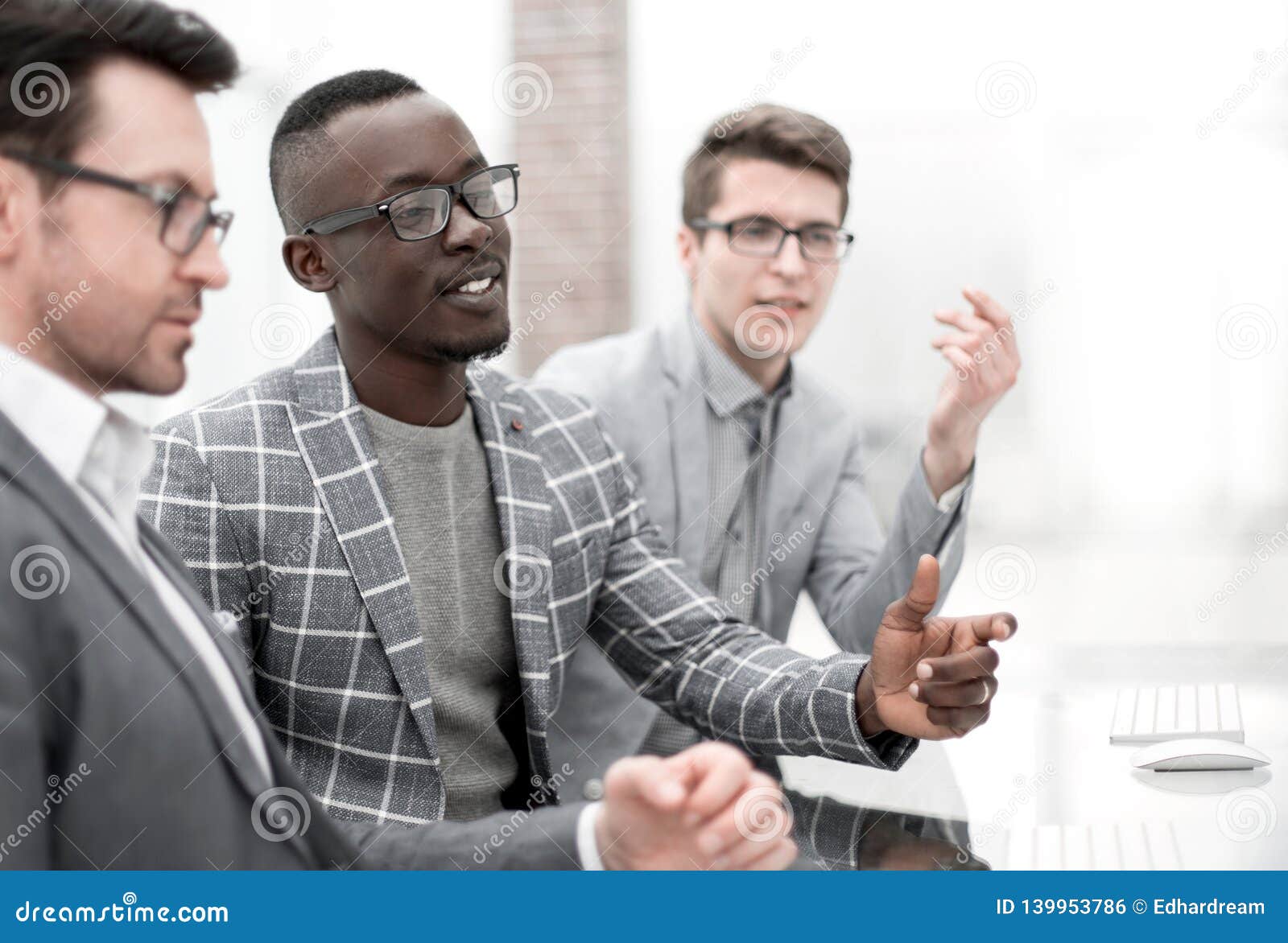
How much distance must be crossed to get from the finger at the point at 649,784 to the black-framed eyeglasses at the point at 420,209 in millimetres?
521

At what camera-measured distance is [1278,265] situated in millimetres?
3262

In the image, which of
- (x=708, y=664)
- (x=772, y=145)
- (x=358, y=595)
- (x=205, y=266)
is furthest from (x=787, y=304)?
(x=205, y=266)

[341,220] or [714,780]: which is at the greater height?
[341,220]

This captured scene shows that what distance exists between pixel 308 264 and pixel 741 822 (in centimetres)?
63

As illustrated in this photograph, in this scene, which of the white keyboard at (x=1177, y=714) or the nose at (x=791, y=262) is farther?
the nose at (x=791, y=262)

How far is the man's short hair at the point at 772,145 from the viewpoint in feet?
5.07

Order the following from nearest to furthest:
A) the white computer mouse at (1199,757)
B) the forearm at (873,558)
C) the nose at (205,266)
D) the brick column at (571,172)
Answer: the nose at (205,266) → the white computer mouse at (1199,757) → the forearm at (873,558) → the brick column at (571,172)
